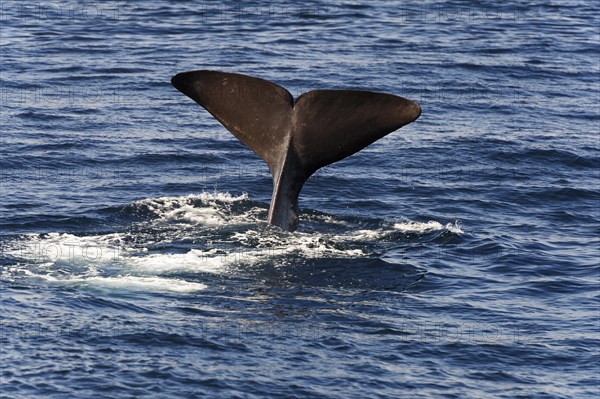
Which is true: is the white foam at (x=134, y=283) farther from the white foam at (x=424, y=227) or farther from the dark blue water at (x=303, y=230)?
the white foam at (x=424, y=227)

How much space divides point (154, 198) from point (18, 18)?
16.8 meters

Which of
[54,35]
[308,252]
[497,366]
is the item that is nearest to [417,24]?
[54,35]

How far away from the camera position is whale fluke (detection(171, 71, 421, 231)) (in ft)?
48.5

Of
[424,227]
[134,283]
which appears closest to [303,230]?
[424,227]

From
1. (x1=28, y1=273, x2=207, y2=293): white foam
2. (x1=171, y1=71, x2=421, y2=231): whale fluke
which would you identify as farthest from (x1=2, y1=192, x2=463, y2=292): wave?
(x1=171, y1=71, x2=421, y2=231): whale fluke

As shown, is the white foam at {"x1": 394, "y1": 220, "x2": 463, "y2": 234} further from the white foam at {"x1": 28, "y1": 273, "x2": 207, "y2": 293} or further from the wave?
the white foam at {"x1": 28, "y1": 273, "x2": 207, "y2": 293}

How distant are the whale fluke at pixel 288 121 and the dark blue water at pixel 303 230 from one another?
2.31 ft

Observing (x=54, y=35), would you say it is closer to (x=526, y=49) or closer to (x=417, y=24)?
(x=417, y=24)

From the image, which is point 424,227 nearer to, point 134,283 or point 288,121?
point 288,121

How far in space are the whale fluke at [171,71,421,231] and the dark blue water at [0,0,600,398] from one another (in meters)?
0.70

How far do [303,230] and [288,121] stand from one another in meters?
1.59

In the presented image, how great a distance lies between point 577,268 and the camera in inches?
634

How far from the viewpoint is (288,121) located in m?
15.3

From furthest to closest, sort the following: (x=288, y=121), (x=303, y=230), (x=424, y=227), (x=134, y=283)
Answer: (x=424, y=227), (x=303, y=230), (x=288, y=121), (x=134, y=283)
